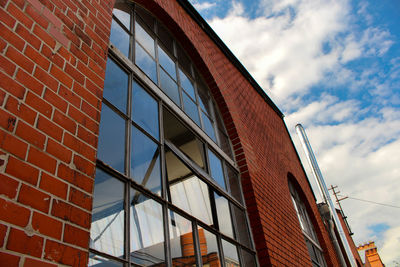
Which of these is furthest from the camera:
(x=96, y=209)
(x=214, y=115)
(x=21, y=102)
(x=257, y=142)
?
(x=257, y=142)

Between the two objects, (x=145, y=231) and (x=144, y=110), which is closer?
(x=145, y=231)

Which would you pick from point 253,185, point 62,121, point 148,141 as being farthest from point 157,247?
point 253,185

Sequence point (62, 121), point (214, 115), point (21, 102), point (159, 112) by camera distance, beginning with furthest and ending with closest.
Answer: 1. point (214, 115)
2. point (159, 112)
3. point (62, 121)
4. point (21, 102)

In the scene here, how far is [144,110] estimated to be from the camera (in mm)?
3004

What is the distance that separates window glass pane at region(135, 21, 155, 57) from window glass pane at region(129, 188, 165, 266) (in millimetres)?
2085

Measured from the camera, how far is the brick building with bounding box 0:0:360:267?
133 centimetres

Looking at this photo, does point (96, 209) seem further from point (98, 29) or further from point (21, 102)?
point (98, 29)

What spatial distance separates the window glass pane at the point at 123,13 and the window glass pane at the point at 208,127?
1.63 meters

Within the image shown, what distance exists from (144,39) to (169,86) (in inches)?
25.7

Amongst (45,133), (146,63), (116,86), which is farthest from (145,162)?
(146,63)

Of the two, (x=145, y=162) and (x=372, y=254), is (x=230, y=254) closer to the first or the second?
(x=145, y=162)

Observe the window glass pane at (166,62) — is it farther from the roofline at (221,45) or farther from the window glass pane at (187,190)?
the window glass pane at (187,190)

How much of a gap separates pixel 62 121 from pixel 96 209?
627 mm

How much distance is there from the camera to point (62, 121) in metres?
1.58
